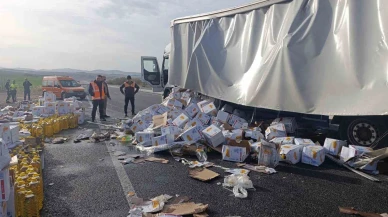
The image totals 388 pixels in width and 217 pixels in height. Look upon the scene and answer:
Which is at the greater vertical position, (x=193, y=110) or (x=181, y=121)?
(x=193, y=110)

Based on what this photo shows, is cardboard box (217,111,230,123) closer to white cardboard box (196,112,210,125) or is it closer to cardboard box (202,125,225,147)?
white cardboard box (196,112,210,125)

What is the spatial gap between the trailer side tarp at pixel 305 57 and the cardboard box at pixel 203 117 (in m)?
0.70

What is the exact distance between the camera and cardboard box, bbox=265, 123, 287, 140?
21.8 ft

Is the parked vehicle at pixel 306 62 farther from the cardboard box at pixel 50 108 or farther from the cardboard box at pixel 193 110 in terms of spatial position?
the cardboard box at pixel 50 108

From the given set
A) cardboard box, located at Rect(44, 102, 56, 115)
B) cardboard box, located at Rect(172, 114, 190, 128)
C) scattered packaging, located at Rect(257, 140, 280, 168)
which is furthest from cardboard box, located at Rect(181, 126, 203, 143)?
cardboard box, located at Rect(44, 102, 56, 115)

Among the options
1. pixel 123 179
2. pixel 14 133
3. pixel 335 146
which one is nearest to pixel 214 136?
pixel 123 179

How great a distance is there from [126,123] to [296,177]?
5421 millimetres

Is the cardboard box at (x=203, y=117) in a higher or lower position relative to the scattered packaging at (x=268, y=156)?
higher

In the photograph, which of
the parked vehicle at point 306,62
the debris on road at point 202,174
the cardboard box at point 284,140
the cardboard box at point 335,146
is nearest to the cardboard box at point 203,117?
the parked vehicle at point 306,62

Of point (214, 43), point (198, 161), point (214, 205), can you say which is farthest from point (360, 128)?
point (214, 43)

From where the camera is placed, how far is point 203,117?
25.8 ft

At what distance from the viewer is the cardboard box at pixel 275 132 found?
664 centimetres

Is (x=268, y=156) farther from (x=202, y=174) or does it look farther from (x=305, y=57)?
(x=305, y=57)

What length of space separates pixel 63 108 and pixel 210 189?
306 inches
